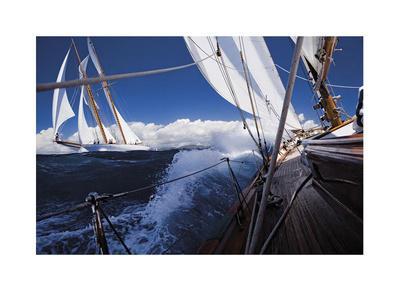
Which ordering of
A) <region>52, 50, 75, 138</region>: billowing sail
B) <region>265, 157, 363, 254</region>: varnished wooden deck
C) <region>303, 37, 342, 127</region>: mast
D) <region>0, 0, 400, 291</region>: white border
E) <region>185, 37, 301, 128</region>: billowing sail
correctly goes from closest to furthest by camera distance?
<region>265, 157, 363, 254</region>: varnished wooden deck → <region>0, 0, 400, 291</region>: white border → <region>52, 50, 75, 138</region>: billowing sail → <region>303, 37, 342, 127</region>: mast → <region>185, 37, 301, 128</region>: billowing sail

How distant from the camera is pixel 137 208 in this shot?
9.56 feet

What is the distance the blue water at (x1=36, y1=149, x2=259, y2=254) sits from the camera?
1.98m

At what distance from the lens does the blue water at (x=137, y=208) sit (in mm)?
1979

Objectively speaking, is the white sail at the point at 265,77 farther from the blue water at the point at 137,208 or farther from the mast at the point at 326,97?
the blue water at the point at 137,208

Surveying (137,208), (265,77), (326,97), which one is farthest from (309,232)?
(265,77)

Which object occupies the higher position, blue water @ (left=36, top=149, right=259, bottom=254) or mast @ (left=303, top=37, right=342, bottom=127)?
mast @ (left=303, top=37, right=342, bottom=127)

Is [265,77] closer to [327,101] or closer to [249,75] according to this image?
[249,75]

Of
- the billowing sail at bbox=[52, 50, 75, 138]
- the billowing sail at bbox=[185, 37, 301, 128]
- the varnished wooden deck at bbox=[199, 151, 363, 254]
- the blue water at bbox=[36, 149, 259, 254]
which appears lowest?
the blue water at bbox=[36, 149, 259, 254]

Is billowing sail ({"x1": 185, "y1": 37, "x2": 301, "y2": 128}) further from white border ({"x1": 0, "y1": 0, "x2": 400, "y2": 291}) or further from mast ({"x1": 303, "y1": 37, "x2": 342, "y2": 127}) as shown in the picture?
mast ({"x1": 303, "y1": 37, "x2": 342, "y2": 127})

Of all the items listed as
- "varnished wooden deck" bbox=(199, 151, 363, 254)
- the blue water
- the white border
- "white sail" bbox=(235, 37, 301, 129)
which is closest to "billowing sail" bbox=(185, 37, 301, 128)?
"white sail" bbox=(235, 37, 301, 129)

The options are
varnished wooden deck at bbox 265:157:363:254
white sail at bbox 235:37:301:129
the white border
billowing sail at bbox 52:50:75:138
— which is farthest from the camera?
white sail at bbox 235:37:301:129
